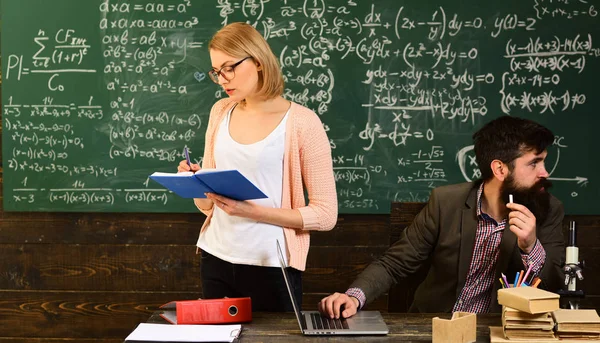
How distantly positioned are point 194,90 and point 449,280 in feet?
5.52

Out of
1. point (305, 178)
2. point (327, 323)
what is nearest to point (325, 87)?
point (305, 178)

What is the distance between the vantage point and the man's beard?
2293 millimetres

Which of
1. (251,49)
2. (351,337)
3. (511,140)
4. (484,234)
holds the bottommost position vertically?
(351,337)

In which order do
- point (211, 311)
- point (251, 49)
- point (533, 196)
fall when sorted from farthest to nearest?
1. point (533, 196)
2. point (251, 49)
3. point (211, 311)

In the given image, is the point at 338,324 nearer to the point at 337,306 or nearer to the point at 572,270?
the point at 337,306

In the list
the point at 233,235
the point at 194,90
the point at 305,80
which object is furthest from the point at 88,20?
the point at 233,235

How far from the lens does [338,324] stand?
6.37 ft

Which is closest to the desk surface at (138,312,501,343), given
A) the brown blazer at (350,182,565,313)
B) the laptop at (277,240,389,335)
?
the laptop at (277,240,389,335)

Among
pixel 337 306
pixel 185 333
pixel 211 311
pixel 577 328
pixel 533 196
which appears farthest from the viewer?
pixel 533 196

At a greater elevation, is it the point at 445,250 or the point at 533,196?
the point at 533,196

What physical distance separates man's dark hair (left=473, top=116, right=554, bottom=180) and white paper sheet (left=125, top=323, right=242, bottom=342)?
1009 millimetres

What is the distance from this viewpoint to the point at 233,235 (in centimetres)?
219

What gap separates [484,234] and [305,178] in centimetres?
61

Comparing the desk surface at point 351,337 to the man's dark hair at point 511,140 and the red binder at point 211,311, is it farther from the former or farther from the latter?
the man's dark hair at point 511,140
